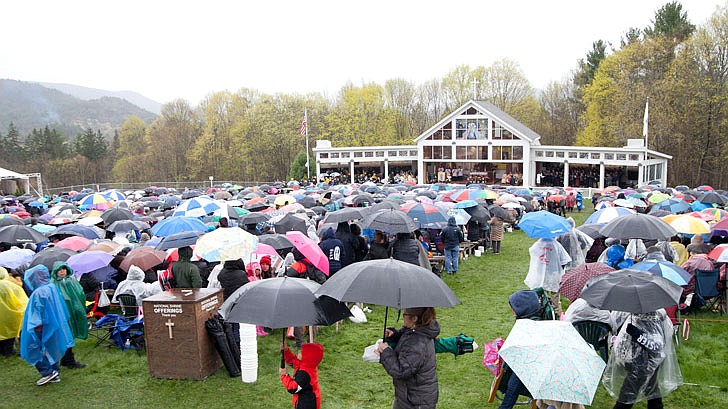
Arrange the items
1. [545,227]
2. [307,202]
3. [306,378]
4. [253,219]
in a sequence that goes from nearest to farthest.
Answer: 1. [306,378]
2. [545,227]
3. [253,219]
4. [307,202]

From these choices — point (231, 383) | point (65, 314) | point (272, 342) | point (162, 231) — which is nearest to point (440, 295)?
point (231, 383)

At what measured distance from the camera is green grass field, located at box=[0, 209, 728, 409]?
6062 millimetres

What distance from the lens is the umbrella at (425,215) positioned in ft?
39.8

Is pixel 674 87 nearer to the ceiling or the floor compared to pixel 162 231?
nearer to the ceiling

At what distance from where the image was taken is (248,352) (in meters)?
6.52

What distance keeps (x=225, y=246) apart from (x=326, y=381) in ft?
8.02

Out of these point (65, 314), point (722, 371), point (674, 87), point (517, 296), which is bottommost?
point (722, 371)

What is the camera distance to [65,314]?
666cm

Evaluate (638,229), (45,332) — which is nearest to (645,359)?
(638,229)

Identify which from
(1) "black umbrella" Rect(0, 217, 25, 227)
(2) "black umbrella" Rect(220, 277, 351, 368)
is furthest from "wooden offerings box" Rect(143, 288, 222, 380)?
(1) "black umbrella" Rect(0, 217, 25, 227)

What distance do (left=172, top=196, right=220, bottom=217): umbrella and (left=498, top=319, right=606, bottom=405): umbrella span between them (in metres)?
12.0

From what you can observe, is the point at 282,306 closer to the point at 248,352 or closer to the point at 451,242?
the point at 248,352

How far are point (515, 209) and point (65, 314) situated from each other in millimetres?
16102

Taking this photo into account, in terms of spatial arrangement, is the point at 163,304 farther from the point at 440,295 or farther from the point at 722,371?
the point at 722,371
